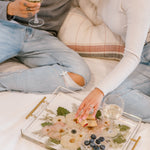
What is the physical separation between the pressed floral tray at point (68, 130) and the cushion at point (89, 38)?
46cm

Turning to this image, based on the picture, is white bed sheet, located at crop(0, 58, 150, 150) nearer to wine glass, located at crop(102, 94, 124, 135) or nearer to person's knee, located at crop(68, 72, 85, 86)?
person's knee, located at crop(68, 72, 85, 86)

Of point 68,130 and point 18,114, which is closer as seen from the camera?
point 68,130

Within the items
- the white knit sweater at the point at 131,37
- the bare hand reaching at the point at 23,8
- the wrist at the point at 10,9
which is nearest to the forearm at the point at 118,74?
the white knit sweater at the point at 131,37

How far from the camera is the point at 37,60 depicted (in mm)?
1690

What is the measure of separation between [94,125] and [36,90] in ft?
1.45

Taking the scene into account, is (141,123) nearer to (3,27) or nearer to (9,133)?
(9,133)

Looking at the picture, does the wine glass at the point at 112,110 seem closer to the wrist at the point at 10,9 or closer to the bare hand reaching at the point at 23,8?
the bare hand reaching at the point at 23,8

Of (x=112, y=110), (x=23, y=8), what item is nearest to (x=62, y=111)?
(x=112, y=110)

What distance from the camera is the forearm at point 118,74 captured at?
1343mm

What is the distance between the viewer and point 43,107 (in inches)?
55.7

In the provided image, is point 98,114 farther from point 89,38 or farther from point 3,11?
point 3,11

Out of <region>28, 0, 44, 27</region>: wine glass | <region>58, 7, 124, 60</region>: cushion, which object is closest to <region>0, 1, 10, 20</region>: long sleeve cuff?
<region>28, 0, 44, 27</region>: wine glass

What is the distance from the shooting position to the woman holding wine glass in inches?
60.8

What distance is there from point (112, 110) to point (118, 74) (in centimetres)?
20
